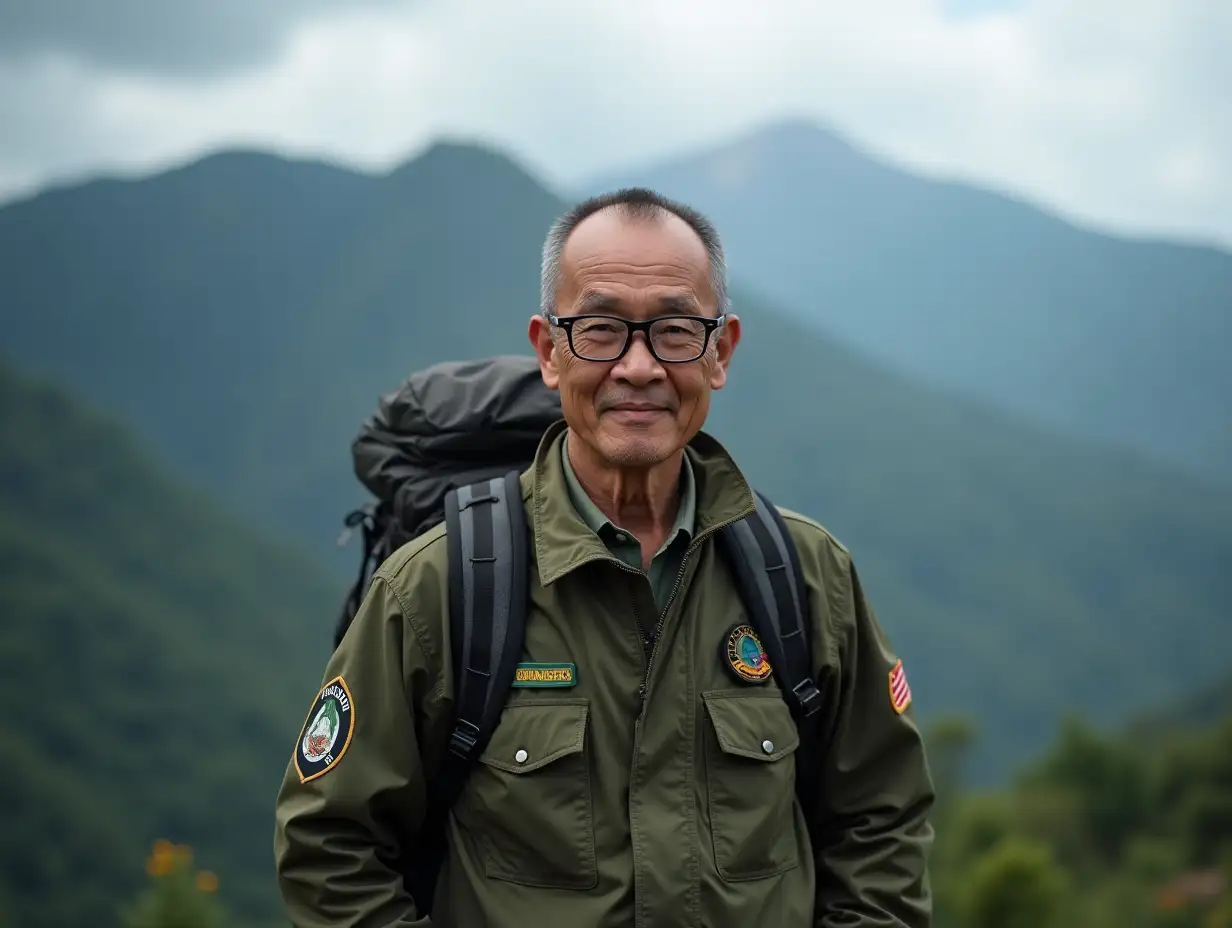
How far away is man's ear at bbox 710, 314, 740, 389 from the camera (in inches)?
96.0

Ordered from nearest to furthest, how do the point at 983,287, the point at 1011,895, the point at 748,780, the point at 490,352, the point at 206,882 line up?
1. the point at 748,780
2. the point at 206,882
3. the point at 1011,895
4. the point at 490,352
5. the point at 983,287

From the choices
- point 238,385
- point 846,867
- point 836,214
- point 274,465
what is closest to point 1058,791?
point 846,867

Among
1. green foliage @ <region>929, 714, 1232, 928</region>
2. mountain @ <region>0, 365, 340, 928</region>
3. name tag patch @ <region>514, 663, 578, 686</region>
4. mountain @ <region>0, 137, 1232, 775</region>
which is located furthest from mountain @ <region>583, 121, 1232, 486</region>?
name tag patch @ <region>514, 663, 578, 686</region>

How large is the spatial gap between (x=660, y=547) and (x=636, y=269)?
558 millimetres

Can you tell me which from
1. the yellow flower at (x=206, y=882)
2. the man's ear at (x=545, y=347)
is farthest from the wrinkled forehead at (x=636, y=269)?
the yellow flower at (x=206, y=882)

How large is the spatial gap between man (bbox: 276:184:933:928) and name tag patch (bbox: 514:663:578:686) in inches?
0.8

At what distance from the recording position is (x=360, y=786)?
212 centimetres

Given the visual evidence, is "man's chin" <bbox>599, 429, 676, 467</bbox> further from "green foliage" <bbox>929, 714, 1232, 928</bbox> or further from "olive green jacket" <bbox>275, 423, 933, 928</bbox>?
"green foliage" <bbox>929, 714, 1232, 928</bbox>

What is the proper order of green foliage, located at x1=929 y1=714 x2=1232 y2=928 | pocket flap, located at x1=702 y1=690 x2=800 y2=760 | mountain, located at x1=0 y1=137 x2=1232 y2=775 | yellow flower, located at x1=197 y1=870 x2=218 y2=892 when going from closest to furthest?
pocket flap, located at x1=702 y1=690 x2=800 y2=760 < yellow flower, located at x1=197 y1=870 x2=218 y2=892 < green foliage, located at x1=929 y1=714 x2=1232 y2=928 < mountain, located at x1=0 y1=137 x2=1232 y2=775

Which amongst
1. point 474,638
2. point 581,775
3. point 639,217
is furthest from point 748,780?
point 639,217

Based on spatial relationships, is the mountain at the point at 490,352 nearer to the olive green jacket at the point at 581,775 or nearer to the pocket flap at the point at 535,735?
the olive green jacket at the point at 581,775

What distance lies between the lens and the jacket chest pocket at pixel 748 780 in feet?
7.22

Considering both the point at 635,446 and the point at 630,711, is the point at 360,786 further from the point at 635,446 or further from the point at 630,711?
the point at 635,446

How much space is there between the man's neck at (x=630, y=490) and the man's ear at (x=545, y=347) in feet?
0.45
